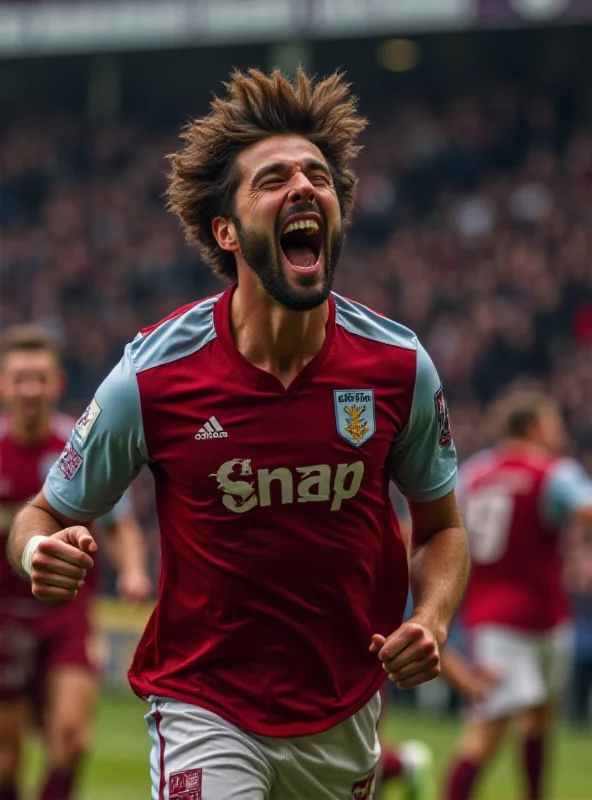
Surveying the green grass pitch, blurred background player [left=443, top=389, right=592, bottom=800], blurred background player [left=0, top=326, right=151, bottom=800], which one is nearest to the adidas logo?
blurred background player [left=0, top=326, right=151, bottom=800]

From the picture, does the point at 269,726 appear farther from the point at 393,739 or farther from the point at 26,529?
the point at 393,739

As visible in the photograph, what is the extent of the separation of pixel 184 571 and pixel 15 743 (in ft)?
13.7

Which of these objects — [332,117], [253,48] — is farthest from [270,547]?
[253,48]

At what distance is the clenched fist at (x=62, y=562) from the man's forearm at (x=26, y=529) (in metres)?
0.34

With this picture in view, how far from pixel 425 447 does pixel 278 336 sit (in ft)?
1.68

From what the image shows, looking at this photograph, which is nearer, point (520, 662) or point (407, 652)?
point (407, 652)

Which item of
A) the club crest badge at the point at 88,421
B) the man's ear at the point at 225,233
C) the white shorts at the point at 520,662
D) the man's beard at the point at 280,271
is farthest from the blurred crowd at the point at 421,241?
the club crest badge at the point at 88,421

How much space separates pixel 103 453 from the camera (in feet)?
14.4

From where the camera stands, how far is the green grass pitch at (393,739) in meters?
10.9

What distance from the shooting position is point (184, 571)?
4469mm

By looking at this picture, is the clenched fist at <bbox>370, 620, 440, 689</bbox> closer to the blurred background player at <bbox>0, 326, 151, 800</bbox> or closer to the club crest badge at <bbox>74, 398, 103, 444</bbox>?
the club crest badge at <bbox>74, 398, 103, 444</bbox>

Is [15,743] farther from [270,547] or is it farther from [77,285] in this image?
[77,285]

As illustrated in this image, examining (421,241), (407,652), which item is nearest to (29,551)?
(407,652)

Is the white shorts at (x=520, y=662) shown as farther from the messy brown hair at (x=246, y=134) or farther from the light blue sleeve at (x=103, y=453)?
the light blue sleeve at (x=103, y=453)
